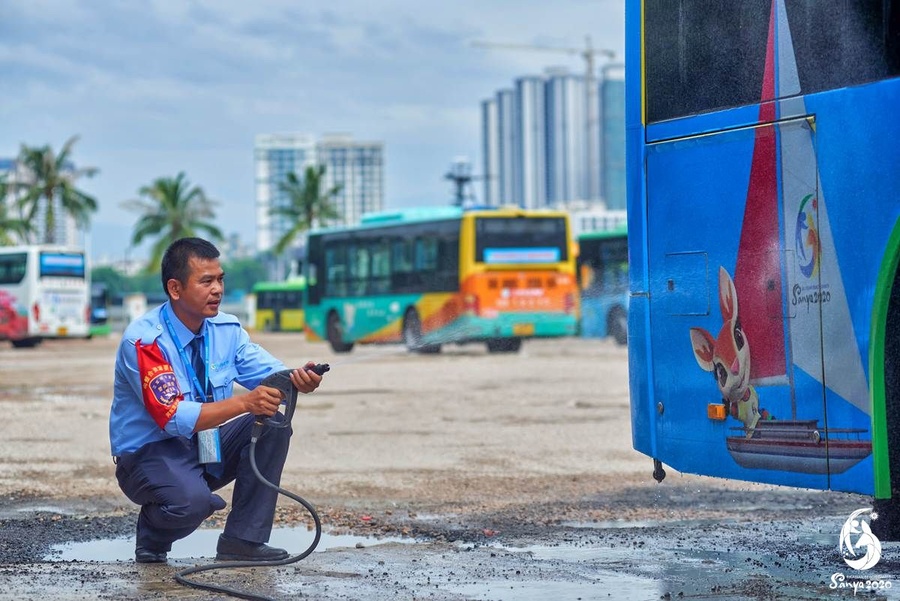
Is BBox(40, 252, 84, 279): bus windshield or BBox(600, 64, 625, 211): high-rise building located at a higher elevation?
BBox(600, 64, 625, 211): high-rise building

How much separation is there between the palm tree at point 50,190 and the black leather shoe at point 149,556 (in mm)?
62172

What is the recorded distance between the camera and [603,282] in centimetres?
3675

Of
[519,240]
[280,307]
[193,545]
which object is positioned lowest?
[193,545]

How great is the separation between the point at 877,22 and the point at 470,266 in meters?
25.3

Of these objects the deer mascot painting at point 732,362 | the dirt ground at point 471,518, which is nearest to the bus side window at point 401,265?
the dirt ground at point 471,518

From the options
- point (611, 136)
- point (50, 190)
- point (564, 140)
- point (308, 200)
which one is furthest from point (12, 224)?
point (611, 136)

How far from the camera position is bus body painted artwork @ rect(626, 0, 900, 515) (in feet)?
17.1

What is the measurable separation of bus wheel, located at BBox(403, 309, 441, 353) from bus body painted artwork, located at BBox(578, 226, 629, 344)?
15.2 feet

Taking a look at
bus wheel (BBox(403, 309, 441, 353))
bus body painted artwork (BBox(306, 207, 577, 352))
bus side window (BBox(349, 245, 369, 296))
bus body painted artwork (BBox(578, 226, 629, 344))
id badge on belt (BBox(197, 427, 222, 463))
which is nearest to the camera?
id badge on belt (BBox(197, 427, 222, 463))

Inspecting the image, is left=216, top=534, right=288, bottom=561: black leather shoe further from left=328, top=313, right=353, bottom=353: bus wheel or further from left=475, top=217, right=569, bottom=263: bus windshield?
left=328, top=313, right=353, bottom=353: bus wheel

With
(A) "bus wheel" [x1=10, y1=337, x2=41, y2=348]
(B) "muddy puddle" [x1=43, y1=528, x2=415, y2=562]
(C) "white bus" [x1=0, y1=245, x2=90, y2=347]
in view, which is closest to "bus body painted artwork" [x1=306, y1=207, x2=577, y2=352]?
(C) "white bus" [x1=0, y1=245, x2=90, y2=347]

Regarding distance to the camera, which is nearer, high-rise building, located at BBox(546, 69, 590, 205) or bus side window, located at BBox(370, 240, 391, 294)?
bus side window, located at BBox(370, 240, 391, 294)

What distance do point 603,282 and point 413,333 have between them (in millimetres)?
6707

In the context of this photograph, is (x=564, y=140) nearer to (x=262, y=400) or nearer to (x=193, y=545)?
(x=193, y=545)
